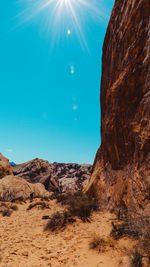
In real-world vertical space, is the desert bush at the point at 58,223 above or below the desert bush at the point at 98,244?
below

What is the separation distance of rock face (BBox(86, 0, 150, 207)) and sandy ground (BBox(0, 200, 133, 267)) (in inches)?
74.2

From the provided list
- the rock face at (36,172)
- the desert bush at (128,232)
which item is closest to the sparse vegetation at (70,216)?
the desert bush at (128,232)

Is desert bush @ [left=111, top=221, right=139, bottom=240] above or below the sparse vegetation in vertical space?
above

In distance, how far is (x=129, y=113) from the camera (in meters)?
6.67

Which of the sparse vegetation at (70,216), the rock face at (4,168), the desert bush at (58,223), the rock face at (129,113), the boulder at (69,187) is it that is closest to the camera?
the rock face at (129,113)

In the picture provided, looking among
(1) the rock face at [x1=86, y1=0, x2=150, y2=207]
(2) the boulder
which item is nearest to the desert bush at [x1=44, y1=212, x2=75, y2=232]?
(1) the rock face at [x1=86, y1=0, x2=150, y2=207]

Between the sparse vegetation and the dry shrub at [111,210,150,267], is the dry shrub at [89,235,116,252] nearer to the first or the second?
the dry shrub at [111,210,150,267]

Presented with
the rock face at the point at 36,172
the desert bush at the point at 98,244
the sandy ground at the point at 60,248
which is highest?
the rock face at the point at 36,172

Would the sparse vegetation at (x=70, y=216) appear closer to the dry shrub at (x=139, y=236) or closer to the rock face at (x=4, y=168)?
the dry shrub at (x=139, y=236)

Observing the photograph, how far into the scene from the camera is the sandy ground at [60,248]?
313 centimetres

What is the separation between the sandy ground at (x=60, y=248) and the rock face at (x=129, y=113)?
6.18 ft

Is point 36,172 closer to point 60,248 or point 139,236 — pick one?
point 60,248

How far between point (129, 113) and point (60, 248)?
6411 millimetres

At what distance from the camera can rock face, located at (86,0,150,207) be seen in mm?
5320
